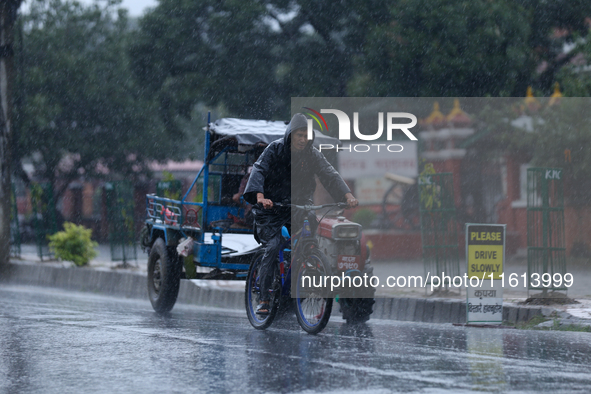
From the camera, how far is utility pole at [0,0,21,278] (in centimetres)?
1773

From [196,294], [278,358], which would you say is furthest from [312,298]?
[196,294]

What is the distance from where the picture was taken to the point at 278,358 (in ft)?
20.0

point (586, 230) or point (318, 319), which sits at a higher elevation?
point (586, 230)

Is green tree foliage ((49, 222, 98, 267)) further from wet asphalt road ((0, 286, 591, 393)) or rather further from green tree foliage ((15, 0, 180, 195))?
green tree foliage ((15, 0, 180, 195))

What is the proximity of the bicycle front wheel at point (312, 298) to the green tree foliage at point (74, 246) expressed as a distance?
32.8 feet

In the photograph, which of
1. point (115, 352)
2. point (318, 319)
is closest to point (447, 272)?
point (318, 319)

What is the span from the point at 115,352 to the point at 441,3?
14.6 m

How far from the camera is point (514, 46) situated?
19.7 meters

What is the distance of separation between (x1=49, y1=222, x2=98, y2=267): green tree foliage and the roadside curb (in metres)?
0.35

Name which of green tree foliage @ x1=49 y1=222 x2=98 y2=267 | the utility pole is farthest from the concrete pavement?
the utility pole

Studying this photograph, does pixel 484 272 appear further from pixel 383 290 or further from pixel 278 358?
pixel 383 290

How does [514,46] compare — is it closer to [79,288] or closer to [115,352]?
[79,288]

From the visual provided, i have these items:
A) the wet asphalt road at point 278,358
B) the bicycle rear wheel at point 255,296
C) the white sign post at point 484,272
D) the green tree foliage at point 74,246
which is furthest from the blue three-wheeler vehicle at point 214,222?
the green tree foliage at point 74,246

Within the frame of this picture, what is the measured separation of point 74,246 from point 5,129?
3184 millimetres
